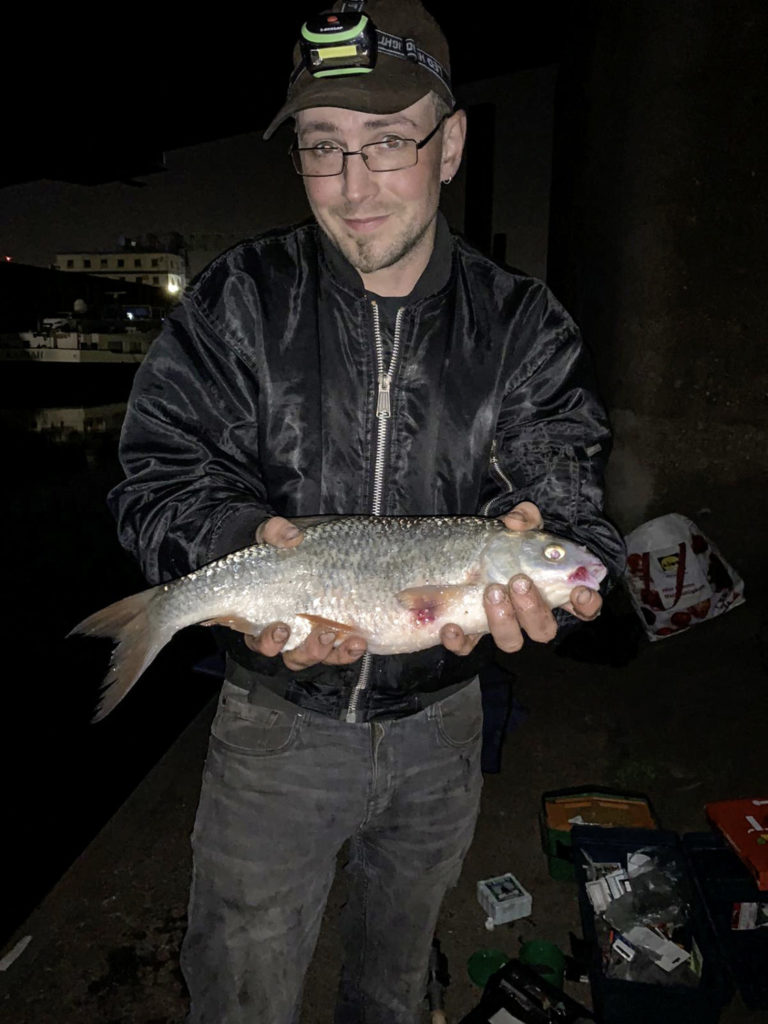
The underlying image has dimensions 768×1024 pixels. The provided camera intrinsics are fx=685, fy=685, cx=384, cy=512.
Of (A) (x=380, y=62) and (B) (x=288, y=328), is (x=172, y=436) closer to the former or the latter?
(B) (x=288, y=328)

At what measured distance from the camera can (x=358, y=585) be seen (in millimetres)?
2406

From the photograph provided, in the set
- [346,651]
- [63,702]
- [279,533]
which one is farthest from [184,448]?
[63,702]

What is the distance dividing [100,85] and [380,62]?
954cm

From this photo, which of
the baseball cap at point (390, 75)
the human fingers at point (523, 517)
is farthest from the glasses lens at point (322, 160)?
the human fingers at point (523, 517)

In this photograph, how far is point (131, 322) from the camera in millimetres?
47500

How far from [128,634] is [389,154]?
187 centimetres

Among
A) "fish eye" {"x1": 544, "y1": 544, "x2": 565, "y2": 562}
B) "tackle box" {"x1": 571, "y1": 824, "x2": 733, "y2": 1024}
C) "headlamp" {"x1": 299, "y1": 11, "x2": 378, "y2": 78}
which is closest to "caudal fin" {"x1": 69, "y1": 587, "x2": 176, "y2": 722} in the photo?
"fish eye" {"x1": 544, "y1": 544, "x2": 565, "y2": 562}

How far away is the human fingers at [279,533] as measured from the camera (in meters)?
2.15

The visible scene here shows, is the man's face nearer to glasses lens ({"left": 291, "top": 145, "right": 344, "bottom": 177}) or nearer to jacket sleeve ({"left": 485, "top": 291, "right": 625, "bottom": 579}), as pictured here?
glasses lens ({"left": 291, "top": 145, "right": 344, "bottom": 177})

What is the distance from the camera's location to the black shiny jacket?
229 cm

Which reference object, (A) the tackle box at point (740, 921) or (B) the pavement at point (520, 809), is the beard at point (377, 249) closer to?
(A) the tackle box at point (740, 921)

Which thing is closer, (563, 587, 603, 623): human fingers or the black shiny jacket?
the black shiny jacket

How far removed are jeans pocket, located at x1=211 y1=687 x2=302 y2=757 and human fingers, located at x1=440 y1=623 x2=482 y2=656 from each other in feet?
1.84

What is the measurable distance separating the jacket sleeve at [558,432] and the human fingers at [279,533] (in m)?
0.83
